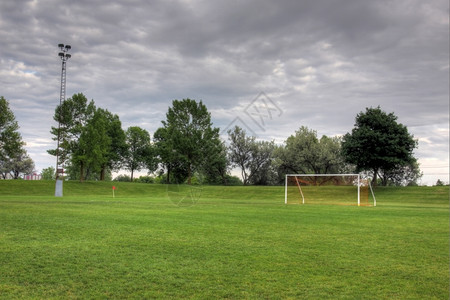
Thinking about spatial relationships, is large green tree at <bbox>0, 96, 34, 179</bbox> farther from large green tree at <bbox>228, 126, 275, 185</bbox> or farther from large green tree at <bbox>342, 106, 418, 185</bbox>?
large green tree at <bbox>342, 106, 418, 185</bbox>

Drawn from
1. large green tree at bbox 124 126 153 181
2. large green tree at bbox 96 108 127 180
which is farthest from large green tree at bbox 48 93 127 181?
large green tree at bbox 124 126 153 181

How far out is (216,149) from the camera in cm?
6200

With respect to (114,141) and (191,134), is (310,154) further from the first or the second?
(114,141)

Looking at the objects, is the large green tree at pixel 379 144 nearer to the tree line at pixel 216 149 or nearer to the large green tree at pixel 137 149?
the tree line at pixel 216 149

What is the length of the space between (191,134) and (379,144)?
107 ft

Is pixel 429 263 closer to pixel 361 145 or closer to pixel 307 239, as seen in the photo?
pixel 307 239

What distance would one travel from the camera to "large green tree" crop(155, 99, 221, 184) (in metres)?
62.7

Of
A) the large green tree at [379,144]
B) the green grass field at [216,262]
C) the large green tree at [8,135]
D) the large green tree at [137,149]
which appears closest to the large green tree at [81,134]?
the large green tree at [8,135]

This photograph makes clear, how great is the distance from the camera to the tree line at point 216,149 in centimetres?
4388

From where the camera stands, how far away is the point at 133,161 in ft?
269

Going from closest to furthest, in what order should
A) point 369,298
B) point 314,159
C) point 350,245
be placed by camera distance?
point 369,298 → point 350,245 → point 314,159

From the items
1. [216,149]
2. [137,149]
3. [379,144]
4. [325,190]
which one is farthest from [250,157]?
[325,190]

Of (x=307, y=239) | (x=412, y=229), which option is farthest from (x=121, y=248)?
(x=412, y=229)

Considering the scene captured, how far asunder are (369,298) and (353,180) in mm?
30258
